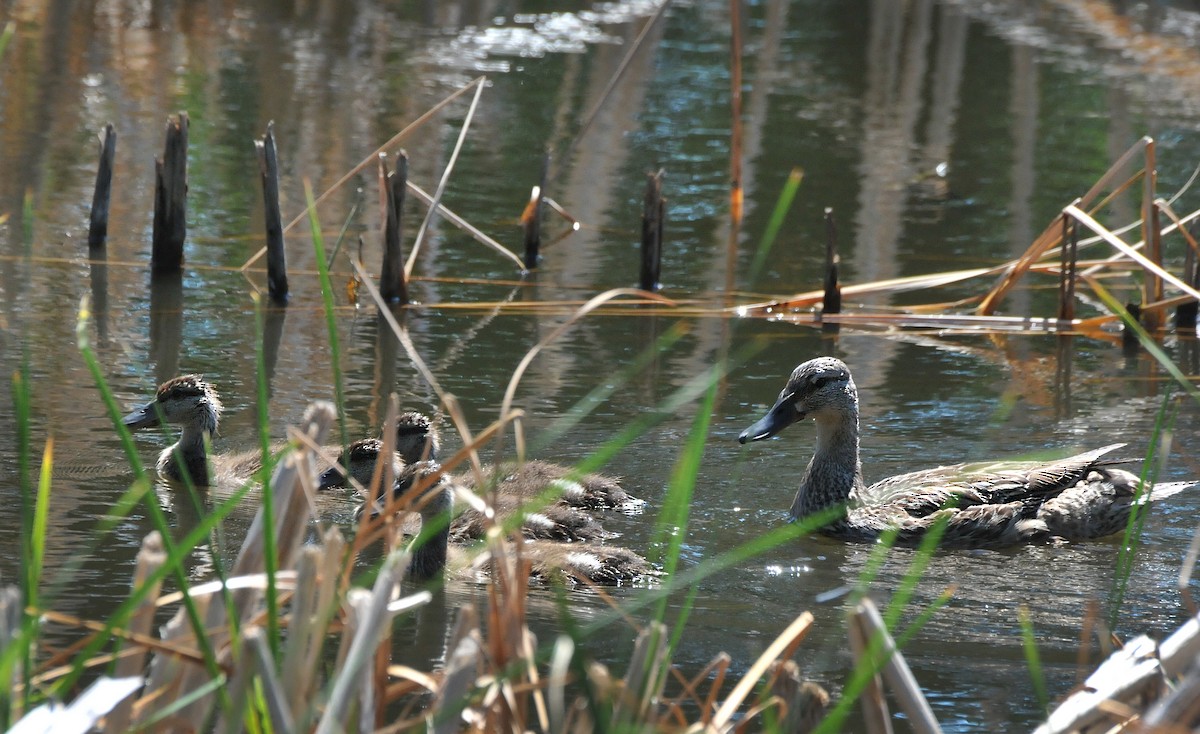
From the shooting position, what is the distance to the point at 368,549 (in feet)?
20.3

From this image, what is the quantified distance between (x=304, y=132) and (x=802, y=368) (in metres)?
8.62

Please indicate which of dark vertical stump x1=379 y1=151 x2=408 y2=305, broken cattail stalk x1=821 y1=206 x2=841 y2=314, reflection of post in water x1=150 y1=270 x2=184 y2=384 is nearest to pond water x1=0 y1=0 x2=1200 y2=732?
reflection of post in water x1=150 y1=270 x2=184 y2=384

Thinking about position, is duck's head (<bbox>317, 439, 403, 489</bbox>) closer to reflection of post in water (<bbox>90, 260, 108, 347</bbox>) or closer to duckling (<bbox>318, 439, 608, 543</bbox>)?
duckling (<bbox>318, 439, 608, 543</bbox>)

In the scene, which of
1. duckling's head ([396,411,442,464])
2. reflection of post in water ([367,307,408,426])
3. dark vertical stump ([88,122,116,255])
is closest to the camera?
duckling's head ([396,411,442,464])

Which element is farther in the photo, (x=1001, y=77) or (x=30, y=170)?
(x=1001, y=77)

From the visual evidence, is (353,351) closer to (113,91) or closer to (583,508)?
(583,508)

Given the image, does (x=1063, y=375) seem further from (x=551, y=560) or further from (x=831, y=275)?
(x=551, y=560)

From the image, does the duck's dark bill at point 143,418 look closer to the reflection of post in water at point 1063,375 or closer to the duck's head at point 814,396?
the duck's head at point 814,396

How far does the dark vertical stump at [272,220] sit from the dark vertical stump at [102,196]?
1.34 meters

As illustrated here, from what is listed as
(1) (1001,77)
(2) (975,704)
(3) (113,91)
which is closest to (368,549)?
(2) (975,704)

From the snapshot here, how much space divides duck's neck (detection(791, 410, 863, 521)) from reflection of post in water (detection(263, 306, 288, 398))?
2657 mm

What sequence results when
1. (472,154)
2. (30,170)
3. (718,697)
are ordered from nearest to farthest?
(718,697) → (30,170) → (472,154)

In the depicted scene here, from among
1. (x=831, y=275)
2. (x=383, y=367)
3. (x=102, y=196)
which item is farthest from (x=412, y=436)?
(x=102, y=196)

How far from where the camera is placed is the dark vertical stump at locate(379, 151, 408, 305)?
9367 mm
